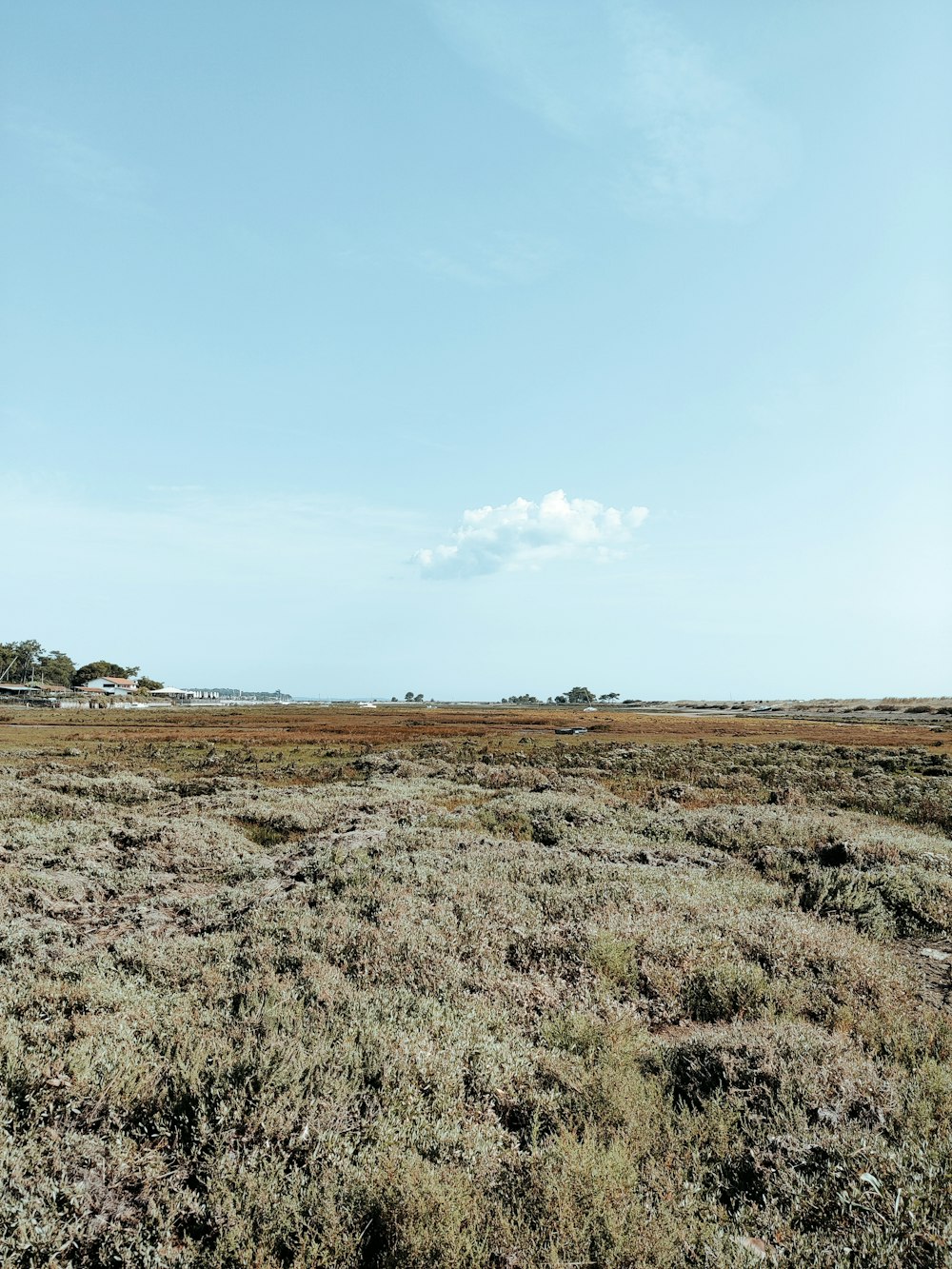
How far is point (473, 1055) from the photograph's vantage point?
5848 mm

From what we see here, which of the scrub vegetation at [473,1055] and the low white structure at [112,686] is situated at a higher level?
the scrub vegetation at [473,1055]

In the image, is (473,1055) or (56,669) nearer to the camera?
(473,1055)

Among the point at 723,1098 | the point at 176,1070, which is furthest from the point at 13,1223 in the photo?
the point at 723,1098

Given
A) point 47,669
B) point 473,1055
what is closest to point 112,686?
point 47,669

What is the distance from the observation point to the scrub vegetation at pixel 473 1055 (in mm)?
3943

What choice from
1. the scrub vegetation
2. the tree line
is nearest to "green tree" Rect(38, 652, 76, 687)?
the tree line

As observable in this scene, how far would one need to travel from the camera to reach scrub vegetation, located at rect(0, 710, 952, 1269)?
394 cm

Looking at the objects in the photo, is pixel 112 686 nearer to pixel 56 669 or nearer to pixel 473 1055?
pixel 56 669

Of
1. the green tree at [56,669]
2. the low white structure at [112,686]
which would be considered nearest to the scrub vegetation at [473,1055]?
the low white structure at [112,686]

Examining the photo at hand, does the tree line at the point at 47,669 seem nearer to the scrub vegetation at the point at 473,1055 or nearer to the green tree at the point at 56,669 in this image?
the green tree at the point at 56,669

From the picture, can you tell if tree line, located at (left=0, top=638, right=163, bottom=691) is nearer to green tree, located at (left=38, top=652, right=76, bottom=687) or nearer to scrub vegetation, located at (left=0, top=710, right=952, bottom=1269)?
green tree, located at (left=38, top=652, right=76, bottom=687)

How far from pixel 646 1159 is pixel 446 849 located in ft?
30.2

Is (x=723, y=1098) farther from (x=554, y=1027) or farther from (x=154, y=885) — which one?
(x=154, y=885)

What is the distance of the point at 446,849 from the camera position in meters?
13.7
